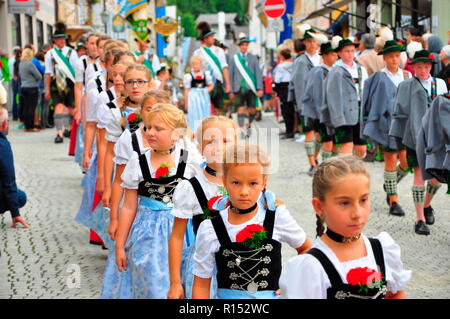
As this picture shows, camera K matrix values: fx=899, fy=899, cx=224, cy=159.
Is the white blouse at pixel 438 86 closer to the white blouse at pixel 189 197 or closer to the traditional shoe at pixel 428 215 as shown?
the traditional shoe at pixel 428 215

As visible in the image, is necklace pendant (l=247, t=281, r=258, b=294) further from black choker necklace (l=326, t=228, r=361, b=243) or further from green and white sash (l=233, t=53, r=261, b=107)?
green and white sash (l=233, t=53, r=261, b=107)

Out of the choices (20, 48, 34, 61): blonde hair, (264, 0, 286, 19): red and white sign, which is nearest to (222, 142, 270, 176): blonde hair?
(20, 48, 34, 61): blonde hair

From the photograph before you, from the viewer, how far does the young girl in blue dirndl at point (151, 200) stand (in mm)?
5250

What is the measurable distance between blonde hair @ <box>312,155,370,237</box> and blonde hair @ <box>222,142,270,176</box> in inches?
25.9

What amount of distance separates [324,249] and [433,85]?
581cm

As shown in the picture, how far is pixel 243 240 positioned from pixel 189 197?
0.73 metres

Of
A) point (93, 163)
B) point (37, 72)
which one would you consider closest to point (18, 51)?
point (37, 72)

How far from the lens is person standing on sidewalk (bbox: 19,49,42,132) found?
2083cm

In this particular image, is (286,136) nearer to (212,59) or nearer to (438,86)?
(212,59)

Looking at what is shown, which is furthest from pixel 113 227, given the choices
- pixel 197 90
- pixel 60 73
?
pixel 60 73

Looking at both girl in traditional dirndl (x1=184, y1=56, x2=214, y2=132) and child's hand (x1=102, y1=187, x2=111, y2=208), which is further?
girl in traditional dirndl (x1=184, y1=56, x2=214, y2=132)

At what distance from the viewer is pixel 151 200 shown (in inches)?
211

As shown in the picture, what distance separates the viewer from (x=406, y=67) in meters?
11.9
